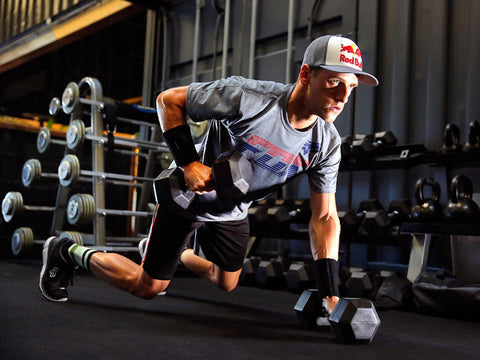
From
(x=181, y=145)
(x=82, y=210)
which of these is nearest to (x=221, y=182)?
(x=181, y=145)

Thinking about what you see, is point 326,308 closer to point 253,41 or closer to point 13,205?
→ point 253,41

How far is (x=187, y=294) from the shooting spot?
2.98 metres

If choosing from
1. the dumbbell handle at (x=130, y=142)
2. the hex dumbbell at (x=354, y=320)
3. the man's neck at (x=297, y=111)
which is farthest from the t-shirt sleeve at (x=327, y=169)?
the dumbbell handle at (x=130, y=142)

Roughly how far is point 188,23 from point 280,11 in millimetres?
1296

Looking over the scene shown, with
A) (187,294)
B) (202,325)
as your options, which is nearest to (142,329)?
(202,325)

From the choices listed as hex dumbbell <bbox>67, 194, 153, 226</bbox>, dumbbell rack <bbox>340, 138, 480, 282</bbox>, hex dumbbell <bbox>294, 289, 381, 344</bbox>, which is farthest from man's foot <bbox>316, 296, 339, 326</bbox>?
hex dumbbell <bbox>67, 194, 153, 226</bbox>

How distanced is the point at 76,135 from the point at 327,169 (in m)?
2.48

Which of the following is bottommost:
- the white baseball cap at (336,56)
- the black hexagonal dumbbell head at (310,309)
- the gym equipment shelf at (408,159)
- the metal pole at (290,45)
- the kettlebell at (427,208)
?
the black hexagonal dumbbell head at (310,309)

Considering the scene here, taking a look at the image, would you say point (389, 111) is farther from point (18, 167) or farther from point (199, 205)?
point (18, 167)

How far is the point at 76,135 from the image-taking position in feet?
12.7

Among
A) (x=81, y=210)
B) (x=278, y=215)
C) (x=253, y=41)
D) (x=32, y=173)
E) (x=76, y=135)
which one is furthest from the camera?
(x=253, y=41)

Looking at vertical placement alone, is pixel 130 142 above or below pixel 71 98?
below

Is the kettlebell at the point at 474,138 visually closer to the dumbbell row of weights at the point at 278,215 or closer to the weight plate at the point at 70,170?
the dumbbell row of weights at the point at 278,215

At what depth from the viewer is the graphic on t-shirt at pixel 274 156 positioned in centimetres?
179
